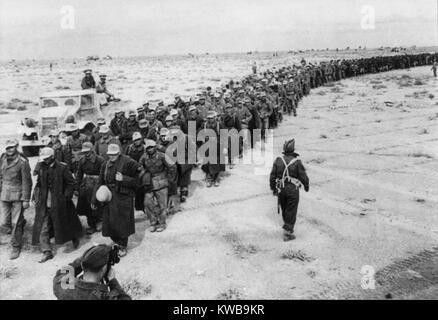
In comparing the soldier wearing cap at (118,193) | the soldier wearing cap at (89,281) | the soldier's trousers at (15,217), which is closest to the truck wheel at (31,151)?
the soldier's trousers at (15,217)

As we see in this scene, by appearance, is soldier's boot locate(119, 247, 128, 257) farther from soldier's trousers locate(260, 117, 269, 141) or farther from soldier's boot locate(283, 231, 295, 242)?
soldier's trousers locate(260, 117, 269, 141)

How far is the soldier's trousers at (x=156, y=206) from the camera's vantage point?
7891 mm

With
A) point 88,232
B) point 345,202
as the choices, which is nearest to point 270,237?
point 345,202

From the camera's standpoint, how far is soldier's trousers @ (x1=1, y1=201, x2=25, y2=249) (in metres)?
7.16

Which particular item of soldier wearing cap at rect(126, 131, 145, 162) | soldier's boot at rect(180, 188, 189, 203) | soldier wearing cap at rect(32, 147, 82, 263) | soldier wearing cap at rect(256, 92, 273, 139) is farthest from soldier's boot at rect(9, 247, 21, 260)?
soldier wearing cap at rect(256, 92, 273, 139)

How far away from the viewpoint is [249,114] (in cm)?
1370

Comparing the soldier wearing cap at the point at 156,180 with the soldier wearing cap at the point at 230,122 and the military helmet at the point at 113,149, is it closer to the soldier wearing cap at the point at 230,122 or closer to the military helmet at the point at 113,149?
the military helmet at the point at 113,149

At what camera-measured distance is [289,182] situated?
23.7 ft

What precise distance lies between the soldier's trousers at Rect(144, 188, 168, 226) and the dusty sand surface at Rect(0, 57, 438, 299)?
26 cm

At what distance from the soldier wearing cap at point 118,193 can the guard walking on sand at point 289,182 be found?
2265 mm

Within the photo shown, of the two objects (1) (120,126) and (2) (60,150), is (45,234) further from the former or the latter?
(1) (120,126)

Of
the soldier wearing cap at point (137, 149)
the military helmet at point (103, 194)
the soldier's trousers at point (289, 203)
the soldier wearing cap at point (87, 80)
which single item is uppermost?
the soldier wearing cap at point (87, 80)

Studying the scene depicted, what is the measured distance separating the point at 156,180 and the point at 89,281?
401cm
